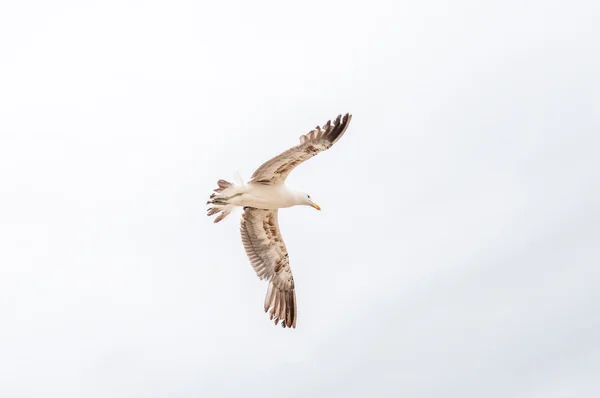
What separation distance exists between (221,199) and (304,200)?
2.09m

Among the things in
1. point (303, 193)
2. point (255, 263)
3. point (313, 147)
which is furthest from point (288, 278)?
point (313, 147)

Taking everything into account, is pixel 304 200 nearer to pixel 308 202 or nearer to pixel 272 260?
pixel 308 202

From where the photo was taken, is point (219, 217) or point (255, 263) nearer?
point (219, 217)

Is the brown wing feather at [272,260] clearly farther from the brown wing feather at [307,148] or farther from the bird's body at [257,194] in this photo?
the brown wing feather at [307,148]

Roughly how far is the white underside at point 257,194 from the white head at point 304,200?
0.41 metres

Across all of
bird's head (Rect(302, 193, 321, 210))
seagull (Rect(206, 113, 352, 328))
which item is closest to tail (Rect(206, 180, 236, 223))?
seagull (Rect(206, 113, 352, 328))

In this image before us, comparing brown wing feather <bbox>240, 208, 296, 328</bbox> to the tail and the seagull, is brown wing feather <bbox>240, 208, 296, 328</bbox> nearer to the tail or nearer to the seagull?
the seagull

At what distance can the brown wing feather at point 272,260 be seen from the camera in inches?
1195

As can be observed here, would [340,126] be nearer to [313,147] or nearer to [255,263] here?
[313,147]

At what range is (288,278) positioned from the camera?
31.6m

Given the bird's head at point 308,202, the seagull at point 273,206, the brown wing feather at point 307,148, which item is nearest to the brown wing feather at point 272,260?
the seagull at point 273,206

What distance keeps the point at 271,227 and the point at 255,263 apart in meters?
1.31

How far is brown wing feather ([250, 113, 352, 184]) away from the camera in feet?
87.0

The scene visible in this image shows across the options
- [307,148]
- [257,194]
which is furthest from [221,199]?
[307,148]
